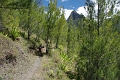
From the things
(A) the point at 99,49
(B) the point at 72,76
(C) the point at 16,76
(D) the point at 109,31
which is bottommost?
(B) the point at 72,76

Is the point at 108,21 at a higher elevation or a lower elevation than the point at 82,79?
higher

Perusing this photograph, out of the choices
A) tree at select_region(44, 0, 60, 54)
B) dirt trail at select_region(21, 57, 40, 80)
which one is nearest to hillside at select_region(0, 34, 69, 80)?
dirt trail at select_region(21, 57, 40, 80)

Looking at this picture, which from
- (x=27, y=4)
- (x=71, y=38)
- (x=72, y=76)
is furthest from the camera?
(x=71, y=38)

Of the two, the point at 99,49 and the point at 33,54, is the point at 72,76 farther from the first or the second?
the point at 99,49

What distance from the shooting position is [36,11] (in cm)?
2906

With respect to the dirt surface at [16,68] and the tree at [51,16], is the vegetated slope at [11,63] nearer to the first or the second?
the dirt surface at [16,68]

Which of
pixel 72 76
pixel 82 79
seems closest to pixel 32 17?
pixel 72 76

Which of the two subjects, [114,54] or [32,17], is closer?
[114,54]

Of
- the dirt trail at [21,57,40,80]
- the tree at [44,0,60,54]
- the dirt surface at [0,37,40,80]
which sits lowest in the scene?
the dirt trail at [21,57,40,80]

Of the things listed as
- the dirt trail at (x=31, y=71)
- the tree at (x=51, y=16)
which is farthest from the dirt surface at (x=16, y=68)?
the tree at (x=51, y=16)

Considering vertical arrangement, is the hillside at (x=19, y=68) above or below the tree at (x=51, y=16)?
below

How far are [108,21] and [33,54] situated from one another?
13.9m

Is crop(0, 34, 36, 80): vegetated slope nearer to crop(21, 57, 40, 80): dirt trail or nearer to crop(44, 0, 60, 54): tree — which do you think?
crop(21, 57, 40, 80): dirt trail

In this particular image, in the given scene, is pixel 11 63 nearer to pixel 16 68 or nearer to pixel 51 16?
pixel 16 68
